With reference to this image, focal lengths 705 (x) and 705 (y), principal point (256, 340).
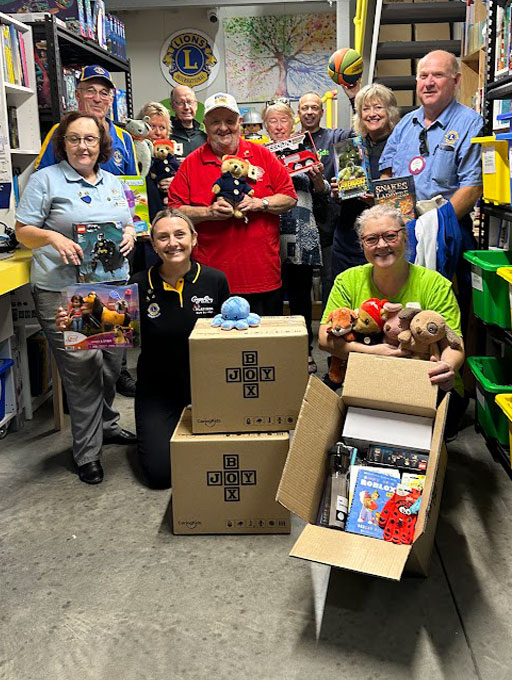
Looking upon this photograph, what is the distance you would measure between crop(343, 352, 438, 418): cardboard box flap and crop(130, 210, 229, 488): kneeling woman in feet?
2.31

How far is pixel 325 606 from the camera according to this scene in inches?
78.2

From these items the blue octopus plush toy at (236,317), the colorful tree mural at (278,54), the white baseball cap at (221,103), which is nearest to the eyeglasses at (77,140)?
the white baseball cap at (221,103)

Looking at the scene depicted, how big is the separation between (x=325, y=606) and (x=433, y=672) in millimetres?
365

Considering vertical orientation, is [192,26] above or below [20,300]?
above

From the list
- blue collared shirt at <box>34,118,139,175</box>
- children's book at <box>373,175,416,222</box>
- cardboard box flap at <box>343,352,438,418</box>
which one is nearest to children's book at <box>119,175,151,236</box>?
blue collared shirt at <box>34,118,139,175</box>

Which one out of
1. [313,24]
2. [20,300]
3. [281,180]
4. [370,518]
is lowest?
[370,518]

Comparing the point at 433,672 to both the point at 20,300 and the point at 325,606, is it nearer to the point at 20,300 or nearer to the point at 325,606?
the point at 325,606

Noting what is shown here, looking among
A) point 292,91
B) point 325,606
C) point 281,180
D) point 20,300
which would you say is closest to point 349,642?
point 325,606

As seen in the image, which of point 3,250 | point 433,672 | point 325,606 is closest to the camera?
point 433,672

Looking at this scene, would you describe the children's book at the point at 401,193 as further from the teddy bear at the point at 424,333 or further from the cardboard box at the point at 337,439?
the cardboard box at the point at 337,439

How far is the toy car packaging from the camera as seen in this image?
11.8 feet

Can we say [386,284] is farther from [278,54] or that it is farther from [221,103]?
[278,54]

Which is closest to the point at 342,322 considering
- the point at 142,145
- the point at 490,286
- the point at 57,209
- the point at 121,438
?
the point at 490,286

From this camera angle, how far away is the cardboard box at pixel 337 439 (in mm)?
1852
